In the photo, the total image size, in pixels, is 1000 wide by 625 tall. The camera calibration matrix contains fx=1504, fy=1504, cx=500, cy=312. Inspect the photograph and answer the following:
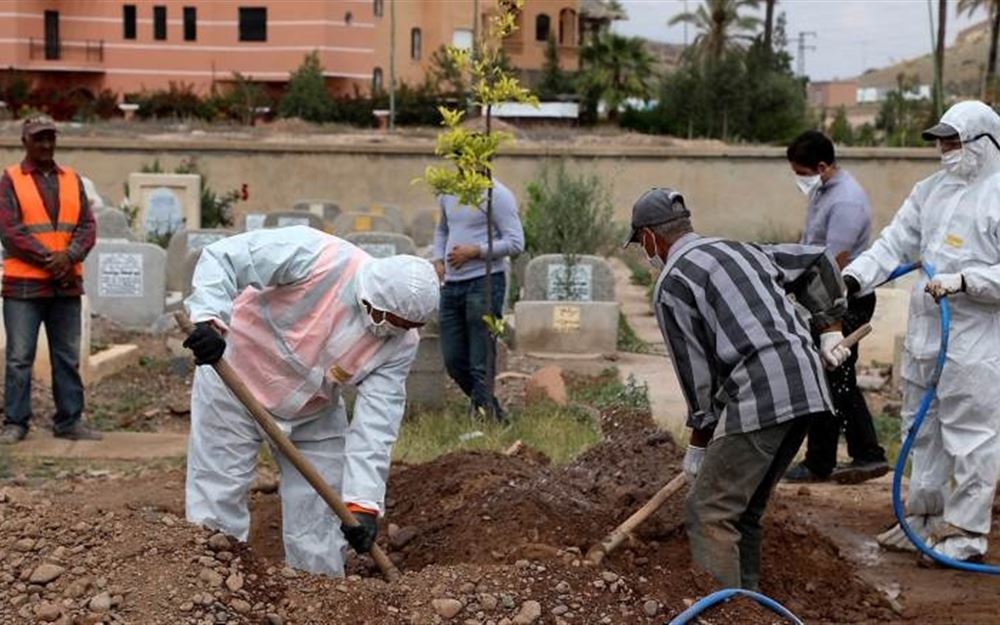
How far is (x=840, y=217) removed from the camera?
8.02 metres

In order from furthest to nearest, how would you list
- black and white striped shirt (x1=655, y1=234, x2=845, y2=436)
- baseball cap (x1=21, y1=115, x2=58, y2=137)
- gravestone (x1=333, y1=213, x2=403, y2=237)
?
gravestone (x1=333, y1=213, x2=403, y2=237) → baseball cap (x1=21, y1=115, x2=58, y2=137) → black and white striped shirt (x1=655, y1=234, x2=845, y2=436)

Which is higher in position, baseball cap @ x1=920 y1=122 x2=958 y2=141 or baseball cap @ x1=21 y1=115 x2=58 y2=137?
baseball cap @ x1=920 y1=122 x2=958 y2=141

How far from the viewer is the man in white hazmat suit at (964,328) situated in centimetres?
642

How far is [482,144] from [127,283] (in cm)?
518

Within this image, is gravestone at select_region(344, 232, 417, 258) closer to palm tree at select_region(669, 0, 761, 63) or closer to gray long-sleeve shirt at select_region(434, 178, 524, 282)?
gray long-sleeve shirt at select_region(434, 178, 524, 282)

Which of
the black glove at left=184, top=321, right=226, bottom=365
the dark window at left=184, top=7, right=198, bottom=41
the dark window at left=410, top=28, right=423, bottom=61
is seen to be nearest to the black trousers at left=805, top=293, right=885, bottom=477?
the black glove at left=184, top=321, right=226, bottom=365

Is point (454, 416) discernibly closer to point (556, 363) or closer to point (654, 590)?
point (556, 363)

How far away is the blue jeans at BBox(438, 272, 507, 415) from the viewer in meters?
9.38

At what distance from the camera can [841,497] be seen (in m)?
7.85

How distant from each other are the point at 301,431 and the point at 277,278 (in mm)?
699

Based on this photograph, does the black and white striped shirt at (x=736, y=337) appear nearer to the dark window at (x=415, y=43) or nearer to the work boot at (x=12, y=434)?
the work boot at (x=12, y=434)

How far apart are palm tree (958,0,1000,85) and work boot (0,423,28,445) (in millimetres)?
39447

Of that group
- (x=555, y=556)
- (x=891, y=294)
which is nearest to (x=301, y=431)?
(x=555, y=556)

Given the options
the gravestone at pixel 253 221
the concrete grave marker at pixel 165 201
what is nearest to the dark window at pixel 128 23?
the concrete grave marker at pixel 165 201
